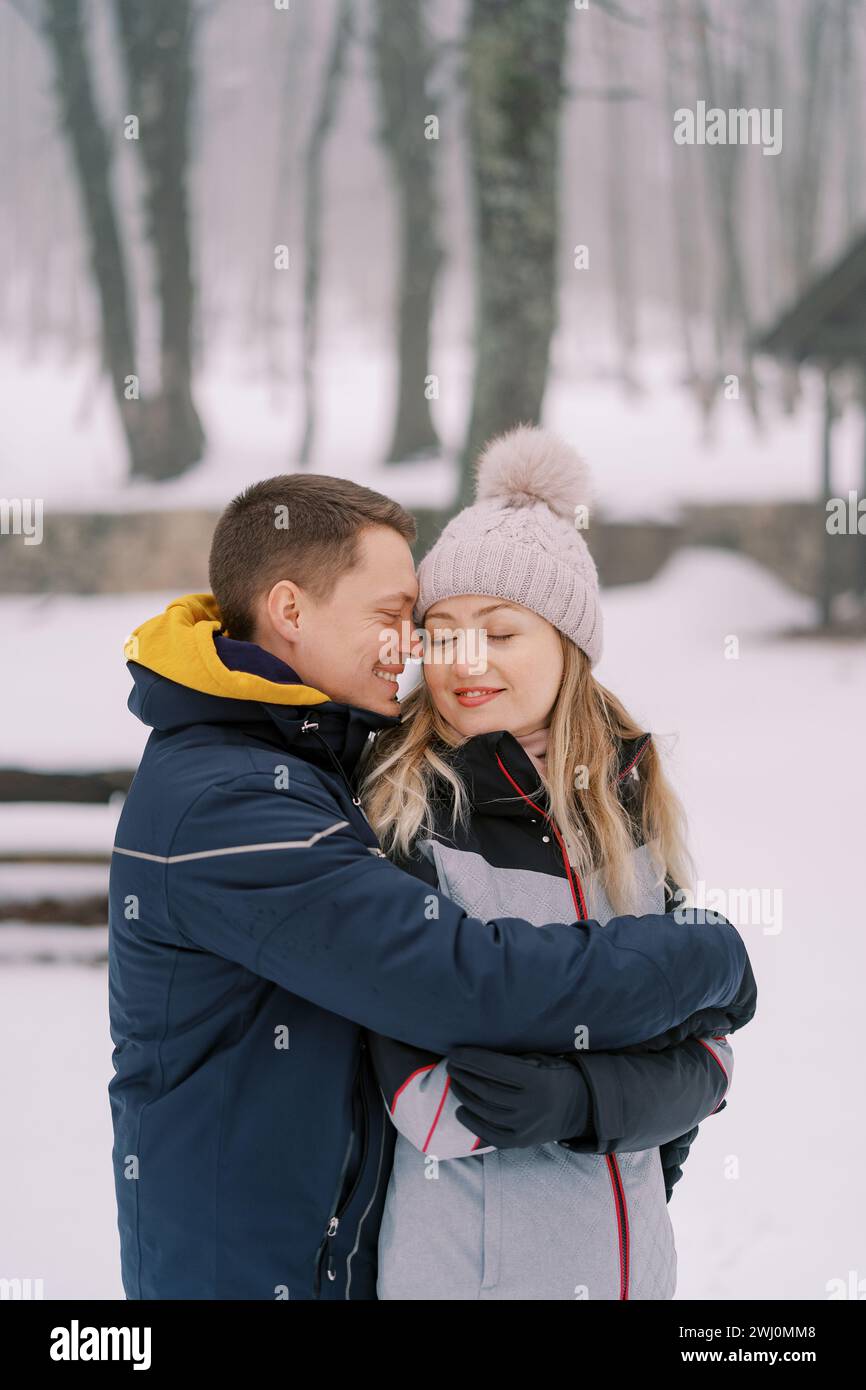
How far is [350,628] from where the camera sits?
1.55m

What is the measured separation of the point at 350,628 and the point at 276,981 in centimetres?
48

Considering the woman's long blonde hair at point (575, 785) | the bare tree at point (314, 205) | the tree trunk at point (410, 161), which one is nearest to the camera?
the woman's long blonde hair at point (575, 785)

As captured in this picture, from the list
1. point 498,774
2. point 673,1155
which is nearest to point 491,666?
point 498,774

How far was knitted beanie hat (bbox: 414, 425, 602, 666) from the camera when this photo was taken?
165cm

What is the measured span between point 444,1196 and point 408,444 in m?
8.55

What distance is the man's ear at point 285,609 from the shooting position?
5.02 ft

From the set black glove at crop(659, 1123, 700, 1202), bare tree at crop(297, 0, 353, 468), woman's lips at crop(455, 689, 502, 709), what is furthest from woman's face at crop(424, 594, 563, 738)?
bare tree at crop(297, 0, 353, 468)

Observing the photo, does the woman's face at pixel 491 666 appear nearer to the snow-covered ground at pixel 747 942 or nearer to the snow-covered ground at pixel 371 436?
the snow-covered ground at pixel 747 942

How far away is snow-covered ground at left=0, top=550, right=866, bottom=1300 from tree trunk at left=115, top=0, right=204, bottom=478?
221 centimetres

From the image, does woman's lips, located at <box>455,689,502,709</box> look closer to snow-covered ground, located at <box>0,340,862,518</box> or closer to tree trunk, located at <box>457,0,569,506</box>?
tree trunk, located at <box>457,0,569,506</box>

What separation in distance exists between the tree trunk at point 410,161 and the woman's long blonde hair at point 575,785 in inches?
338

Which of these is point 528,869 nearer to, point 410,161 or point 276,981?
point 276,981

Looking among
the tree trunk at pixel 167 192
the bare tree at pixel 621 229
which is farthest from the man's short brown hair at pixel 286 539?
the bare tree at pixel 621 229
